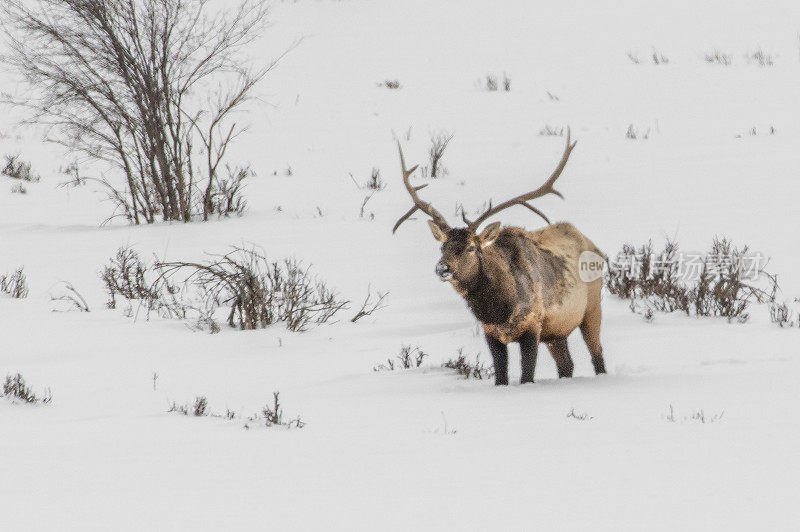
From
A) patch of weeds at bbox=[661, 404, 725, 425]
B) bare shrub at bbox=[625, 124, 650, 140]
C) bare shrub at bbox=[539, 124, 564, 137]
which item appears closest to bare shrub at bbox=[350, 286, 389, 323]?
patch of weeds at bbox=[661, 404, 725, 425]

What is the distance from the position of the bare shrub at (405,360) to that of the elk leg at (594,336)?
84 centimetres

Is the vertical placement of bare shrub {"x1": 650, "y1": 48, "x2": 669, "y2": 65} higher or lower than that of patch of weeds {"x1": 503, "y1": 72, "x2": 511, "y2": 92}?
higher

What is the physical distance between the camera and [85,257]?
943cm

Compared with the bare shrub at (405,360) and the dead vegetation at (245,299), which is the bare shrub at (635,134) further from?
the bare shrub at (405,360)

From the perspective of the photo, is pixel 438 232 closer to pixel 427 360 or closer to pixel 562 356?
pixel 562 356

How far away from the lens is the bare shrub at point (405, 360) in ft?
18.4

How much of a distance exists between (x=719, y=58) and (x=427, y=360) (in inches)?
515

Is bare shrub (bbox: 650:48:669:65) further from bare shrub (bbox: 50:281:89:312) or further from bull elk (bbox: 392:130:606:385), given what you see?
bull elk (bbox: 392:130:606:385)

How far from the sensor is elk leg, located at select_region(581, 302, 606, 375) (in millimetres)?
5410

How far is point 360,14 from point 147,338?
1876 centimetres

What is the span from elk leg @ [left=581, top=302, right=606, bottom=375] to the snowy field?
15 cm

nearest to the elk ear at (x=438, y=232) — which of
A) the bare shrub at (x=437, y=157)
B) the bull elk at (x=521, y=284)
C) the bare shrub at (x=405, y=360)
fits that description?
the bull elk at (x=521, y=284)

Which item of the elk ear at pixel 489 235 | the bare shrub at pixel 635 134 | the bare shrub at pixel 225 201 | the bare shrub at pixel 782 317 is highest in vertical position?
the bare shrub at pixel 635 134

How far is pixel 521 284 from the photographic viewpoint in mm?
4902
